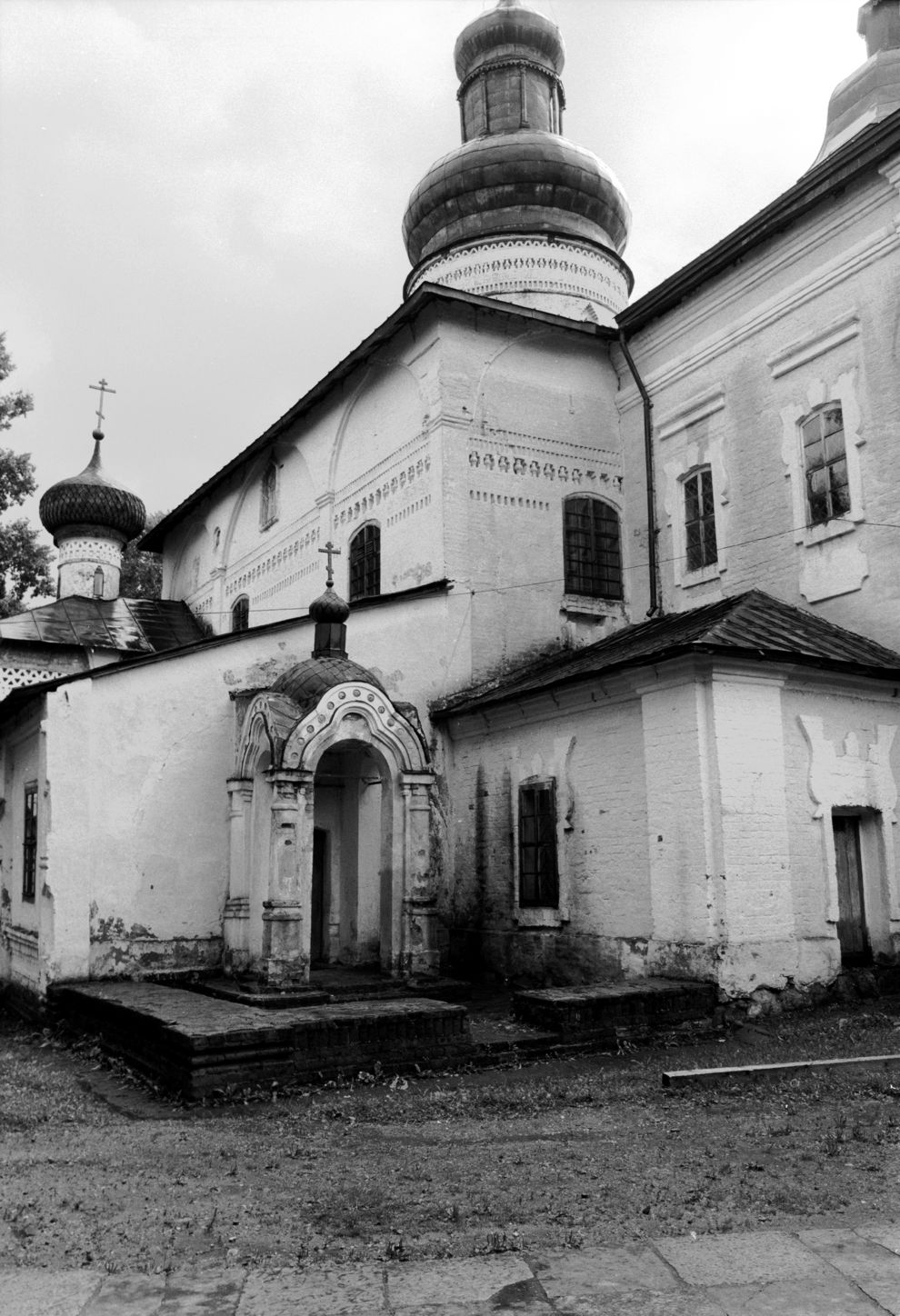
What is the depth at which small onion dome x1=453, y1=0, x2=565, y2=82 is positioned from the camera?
20.8m

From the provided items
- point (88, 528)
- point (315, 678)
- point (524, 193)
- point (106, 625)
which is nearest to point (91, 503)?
point (88, 528)

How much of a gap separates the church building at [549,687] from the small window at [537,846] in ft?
0.13

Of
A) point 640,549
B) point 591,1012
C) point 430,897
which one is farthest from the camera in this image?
point 640,549

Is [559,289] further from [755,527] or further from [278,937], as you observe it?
[278,937]

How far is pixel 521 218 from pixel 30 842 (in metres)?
12.9

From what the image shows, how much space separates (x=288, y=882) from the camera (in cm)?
1021

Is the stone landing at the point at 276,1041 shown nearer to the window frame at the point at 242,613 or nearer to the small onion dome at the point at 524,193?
the window frame at the point at 242,613

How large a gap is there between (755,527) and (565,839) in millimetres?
4530

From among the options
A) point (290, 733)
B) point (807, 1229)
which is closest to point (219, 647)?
point (290, 733)

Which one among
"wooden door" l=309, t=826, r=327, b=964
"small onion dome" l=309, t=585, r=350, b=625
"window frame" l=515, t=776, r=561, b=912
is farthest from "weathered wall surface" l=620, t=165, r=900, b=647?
"wooden door" l=309, t=826, r=327, b=964

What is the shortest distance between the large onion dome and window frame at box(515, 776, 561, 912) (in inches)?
369

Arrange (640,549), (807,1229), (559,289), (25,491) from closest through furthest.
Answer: (807,1229) < (640,549) < (559,289) < (25,491)

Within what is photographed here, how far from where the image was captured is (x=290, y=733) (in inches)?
410

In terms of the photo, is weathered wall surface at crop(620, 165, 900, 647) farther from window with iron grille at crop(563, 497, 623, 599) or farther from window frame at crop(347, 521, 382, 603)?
window frame at crop(347, 521, 382, 603)
